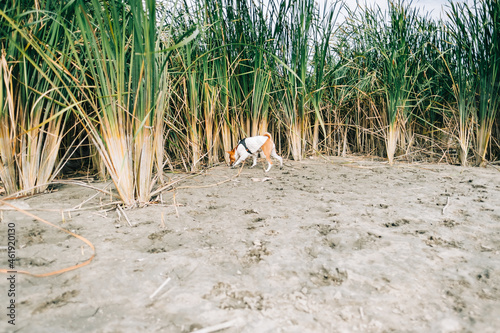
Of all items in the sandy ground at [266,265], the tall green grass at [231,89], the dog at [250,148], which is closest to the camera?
the sandy ground at [266,265]

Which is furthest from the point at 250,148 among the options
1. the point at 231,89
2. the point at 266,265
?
the point at 266,265

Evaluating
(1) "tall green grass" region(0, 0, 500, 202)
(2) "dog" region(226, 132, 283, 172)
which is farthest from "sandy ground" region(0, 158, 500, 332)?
(2) "dog" region(226, 132, 283, 172)

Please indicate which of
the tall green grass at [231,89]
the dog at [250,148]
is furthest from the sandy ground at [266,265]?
the dog at [250,148]

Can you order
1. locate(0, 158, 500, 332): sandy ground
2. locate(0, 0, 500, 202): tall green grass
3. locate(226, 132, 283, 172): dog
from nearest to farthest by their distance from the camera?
locate(0, 158, 500, 332): sandy ground, locate(0, 0, 500, 202): tall green grass, locate(226, 132, 283, 172): dog

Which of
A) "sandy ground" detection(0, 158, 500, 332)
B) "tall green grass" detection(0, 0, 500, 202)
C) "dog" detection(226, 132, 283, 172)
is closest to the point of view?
"sandy ground" detection(0, 158, 500, 332)

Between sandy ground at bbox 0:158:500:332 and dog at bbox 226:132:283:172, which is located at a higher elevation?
dog at bbox 226:132:283:172

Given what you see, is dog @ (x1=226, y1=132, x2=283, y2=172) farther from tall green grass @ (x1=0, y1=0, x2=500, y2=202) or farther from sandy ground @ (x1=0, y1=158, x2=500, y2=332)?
sandy ground @ (x1=0, y1=158, x2=500, y2=332)

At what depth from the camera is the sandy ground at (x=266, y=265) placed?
32.3 inches

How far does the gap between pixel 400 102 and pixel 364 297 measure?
118 inches

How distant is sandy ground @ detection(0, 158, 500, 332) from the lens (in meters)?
0.82

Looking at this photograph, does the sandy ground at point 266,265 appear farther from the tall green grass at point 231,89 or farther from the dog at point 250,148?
the dog at point 250,148

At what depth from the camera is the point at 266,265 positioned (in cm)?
110

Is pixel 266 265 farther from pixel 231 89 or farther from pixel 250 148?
pixel 231 89

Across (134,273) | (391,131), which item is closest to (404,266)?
(134,273)
